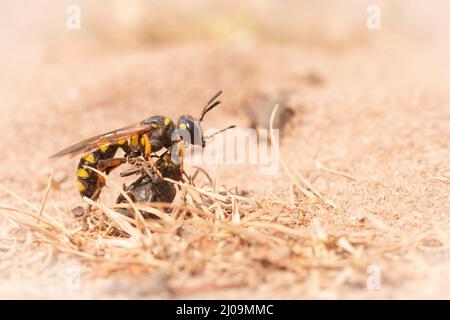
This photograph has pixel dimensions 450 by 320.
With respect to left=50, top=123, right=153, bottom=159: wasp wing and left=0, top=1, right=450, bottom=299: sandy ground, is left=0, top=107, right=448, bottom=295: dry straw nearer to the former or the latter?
left=0, top=1, right=450, bottom=299: sandy ground

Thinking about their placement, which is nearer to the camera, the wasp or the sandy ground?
the sandy ground

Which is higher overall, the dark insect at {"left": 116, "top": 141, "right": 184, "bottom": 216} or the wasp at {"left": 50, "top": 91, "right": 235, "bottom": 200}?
the wasp at {"left": 50, "top": 91, "right": 235, "bottom": 200}

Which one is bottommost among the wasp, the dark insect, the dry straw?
the dry straw

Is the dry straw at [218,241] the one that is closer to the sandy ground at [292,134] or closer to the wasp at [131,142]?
the sandy ground at [292,134]

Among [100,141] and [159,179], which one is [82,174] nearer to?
[100,141]

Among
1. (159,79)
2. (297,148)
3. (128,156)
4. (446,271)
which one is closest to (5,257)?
(128,156)

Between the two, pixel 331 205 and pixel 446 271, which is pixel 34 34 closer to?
pixel 331 205

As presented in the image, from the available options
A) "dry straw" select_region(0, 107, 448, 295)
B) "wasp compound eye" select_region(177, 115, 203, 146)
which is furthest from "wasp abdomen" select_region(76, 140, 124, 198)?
"wasp compound eye" select_region(177, 115, 203, 146)
